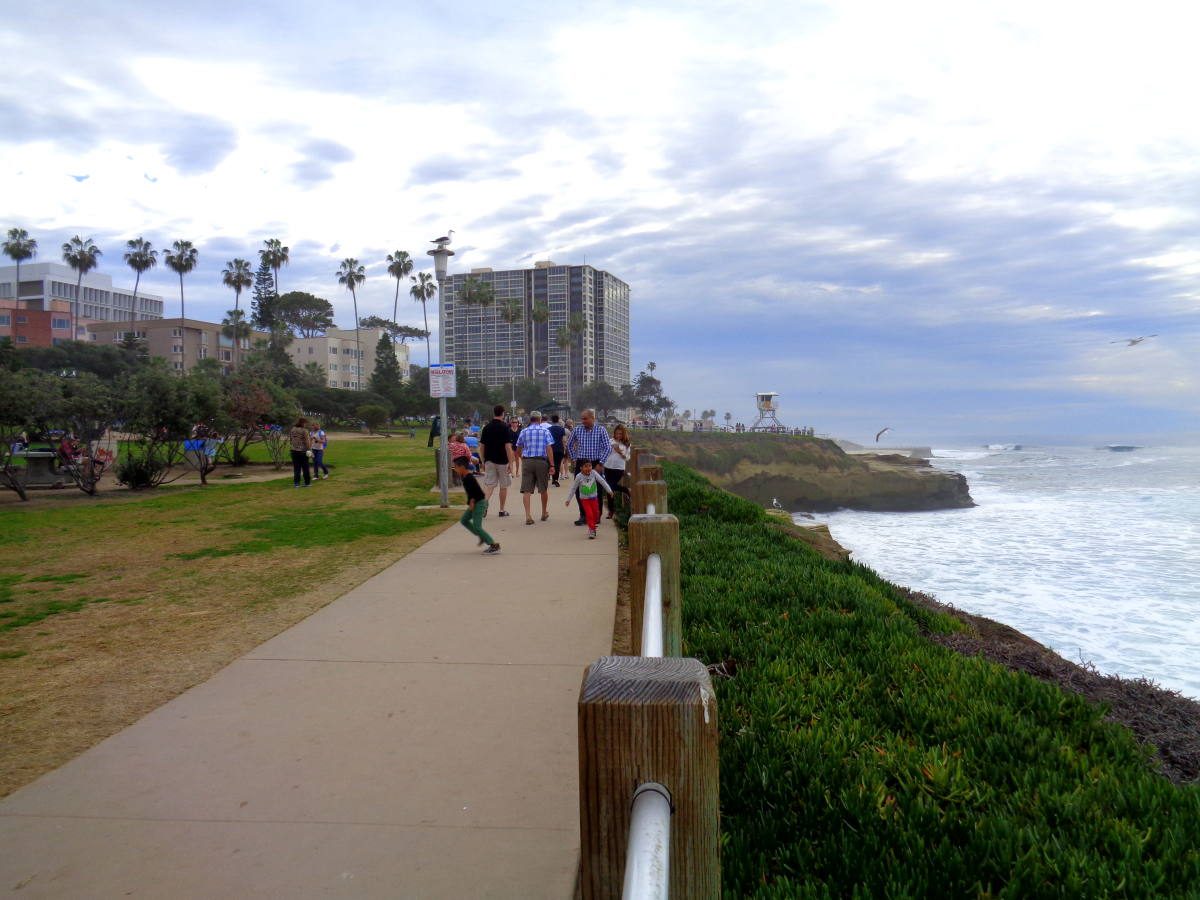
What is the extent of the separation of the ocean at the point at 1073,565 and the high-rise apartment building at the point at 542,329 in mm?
100882

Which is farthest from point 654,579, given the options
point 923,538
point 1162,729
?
point 923,538

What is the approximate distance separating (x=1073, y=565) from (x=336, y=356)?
101 m

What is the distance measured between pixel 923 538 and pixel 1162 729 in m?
28.0

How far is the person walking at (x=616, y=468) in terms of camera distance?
12383 millimetres

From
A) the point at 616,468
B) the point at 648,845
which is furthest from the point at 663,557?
the point at 616,468

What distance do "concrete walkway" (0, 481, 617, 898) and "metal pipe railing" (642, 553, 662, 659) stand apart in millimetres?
1067

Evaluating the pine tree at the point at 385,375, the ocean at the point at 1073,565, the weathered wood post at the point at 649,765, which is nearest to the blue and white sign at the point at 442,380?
the ocean at the point at 1073,565

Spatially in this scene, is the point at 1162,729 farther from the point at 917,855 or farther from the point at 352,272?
the point at 352,272

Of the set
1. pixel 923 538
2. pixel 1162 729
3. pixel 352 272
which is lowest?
pixel 923 538

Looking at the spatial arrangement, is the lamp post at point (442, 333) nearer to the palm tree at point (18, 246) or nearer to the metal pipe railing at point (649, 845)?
the metal pipe railing at point (649, 845)

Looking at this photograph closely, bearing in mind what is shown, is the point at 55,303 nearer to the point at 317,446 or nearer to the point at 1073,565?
→ the point at 317,446

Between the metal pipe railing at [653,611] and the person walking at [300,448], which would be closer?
the metal pipe railing at [653,611]

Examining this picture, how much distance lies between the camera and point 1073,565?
22031 mm

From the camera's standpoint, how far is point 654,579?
295cm
